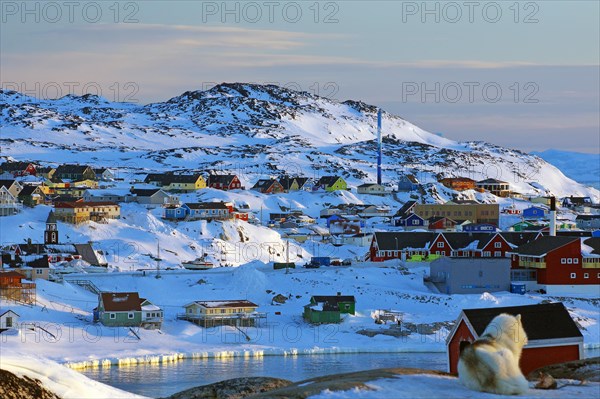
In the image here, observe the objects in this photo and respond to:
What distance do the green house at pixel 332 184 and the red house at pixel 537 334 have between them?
86054 mm

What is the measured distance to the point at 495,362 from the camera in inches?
547

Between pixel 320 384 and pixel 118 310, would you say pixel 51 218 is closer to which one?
pixel 118 310

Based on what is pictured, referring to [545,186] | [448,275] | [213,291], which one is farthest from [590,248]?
[545,186]

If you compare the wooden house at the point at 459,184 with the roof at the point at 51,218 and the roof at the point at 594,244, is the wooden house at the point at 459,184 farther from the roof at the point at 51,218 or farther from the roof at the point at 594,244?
the roof at the point at 594,244

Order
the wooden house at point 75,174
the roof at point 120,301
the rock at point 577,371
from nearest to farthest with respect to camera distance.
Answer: the rock at point 577,371 < the roof at point 120,301 < the wooden house at point 75,174

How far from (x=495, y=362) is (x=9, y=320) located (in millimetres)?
38081

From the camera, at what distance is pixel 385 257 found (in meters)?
69.3

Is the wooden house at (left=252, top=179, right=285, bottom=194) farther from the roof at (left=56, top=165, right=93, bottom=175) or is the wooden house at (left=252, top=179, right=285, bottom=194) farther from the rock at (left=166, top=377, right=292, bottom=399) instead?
the rock at (left=166, top=377, right=292, bottom=399)

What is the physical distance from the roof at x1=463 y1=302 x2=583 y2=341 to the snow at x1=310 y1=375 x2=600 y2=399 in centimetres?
1384

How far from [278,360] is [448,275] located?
1713 cm

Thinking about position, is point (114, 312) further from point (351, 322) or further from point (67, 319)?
point (351, 322)

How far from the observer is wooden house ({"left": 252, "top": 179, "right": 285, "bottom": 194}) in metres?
111

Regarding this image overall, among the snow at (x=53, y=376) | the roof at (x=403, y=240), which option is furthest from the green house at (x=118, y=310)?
the snow at (x=53, y=376)

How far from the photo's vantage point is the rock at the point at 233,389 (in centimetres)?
1869
